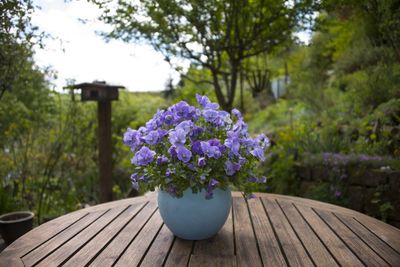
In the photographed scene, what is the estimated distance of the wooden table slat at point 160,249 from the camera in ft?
3.76

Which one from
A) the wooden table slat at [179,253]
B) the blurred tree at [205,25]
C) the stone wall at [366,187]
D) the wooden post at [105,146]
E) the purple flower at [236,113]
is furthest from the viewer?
the wooden post at [105,146]

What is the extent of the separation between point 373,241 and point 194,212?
2.18 feet

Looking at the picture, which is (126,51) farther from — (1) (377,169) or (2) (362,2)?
(1) (377,169)

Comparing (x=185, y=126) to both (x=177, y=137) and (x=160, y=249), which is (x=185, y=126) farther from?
(x=160, y=249)

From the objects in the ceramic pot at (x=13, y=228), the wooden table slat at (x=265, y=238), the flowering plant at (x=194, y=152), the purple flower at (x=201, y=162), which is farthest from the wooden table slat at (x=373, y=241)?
the ceramic pot at (x=13, y=228)

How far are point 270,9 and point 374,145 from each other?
1626 mm

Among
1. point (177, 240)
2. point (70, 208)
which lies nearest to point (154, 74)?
point (70, 208)

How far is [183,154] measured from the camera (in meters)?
1.17

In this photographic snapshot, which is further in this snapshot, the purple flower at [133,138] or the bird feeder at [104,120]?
the bird feeder at [104,120]

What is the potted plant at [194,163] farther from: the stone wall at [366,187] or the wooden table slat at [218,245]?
the stone wall at [366,187]

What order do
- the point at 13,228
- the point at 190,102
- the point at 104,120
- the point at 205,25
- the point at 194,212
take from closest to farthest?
the point at 194,212, the point at 13,228, the point at 205,25, the point at 104,120, the point at 190,102

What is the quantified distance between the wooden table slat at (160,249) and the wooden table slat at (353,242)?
647mm

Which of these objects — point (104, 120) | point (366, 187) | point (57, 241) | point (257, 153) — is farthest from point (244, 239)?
point (104, 120)

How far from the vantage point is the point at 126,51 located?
3.40 meters
